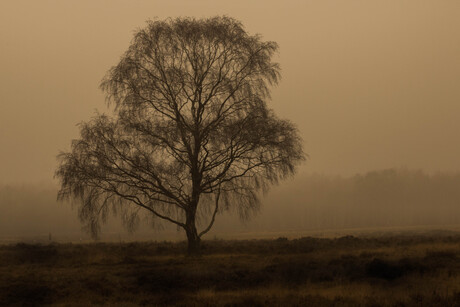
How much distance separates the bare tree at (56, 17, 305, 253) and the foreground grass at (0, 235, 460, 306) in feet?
11.6

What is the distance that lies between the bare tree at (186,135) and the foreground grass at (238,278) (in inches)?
139

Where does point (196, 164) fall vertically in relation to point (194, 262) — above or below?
above

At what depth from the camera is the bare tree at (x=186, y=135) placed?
2953cm

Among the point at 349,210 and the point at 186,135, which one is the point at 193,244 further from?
the point at 349,210

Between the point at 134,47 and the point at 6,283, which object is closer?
the point at 6,283

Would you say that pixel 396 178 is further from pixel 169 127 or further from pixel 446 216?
pixel 169 127

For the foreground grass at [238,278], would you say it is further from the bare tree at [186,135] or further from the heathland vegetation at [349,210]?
the heathland vegetation at [349,210]

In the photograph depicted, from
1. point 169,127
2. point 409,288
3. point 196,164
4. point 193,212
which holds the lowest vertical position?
point 409,288

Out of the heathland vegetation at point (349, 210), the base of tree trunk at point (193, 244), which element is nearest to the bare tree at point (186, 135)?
the base of tree trunk at point (193, 244)

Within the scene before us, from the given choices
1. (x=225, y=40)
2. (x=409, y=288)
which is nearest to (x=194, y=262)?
(x=409, y=288)

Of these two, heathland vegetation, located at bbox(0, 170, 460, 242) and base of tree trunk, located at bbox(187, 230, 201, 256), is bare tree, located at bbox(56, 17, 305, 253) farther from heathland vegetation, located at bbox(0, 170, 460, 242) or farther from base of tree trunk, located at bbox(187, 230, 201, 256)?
heathland vegetation, located at bbox(0, 170, 460, 242)

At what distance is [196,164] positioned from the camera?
30.8 meters

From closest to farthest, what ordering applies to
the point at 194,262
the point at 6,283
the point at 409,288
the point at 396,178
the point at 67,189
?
1. the point at 409,288
2. the point at 6,283
3. the point at 194,262
4. the point at 67,189
5. the point at 396,178

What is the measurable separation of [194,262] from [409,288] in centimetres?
1111
